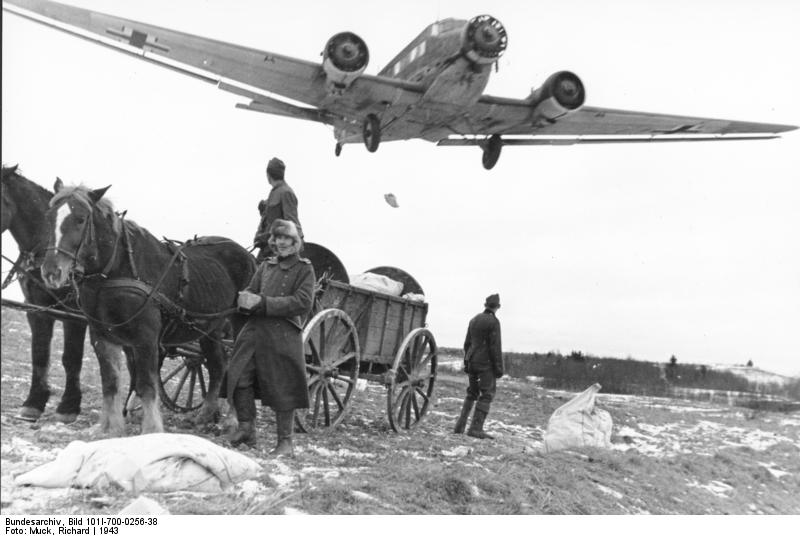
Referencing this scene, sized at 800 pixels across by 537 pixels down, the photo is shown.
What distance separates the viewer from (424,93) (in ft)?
39.1

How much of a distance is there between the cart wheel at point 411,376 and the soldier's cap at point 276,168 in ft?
7.50

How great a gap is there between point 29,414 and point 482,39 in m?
7.86

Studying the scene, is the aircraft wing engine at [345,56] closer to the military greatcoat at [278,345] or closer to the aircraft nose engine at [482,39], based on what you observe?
the aircraft nose engine at [482,39]

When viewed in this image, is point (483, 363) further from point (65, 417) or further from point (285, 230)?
point (65, 417)

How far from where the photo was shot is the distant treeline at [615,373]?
2219 cm

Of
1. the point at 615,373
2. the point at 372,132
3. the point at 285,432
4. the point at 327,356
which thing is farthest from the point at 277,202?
the point at 615,373

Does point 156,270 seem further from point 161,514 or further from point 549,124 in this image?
point 549,124

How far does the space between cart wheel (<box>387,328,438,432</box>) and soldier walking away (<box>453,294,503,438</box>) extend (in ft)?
1.45

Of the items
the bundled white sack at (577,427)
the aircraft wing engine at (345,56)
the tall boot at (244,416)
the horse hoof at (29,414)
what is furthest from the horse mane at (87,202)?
the aircraft wing engine at (345,56)

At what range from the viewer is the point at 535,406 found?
13.1m

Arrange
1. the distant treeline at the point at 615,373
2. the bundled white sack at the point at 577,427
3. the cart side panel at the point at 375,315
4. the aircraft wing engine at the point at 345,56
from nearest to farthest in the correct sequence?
the cart side panel at the point at 375,315, the bundled white sack at the point at 577,427, the aircraft wing engine at the point at 345,56, the distant treeline at the point at 615,373

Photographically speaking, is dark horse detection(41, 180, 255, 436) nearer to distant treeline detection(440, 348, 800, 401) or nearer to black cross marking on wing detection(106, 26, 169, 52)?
black cross marking on wing detection(106, 26, 169, 52)

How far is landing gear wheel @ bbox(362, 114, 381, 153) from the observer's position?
12.0m

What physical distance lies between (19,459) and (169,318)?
178 centimetres
